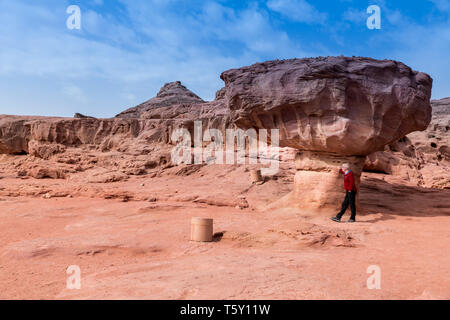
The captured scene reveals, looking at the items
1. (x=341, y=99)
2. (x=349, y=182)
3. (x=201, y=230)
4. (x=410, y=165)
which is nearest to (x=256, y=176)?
(x=349, y=182)

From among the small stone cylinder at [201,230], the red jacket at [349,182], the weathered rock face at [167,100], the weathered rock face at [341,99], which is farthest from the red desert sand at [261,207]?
the weathered rock face at [167,100]

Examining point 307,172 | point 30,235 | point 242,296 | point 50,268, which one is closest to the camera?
point 242,296

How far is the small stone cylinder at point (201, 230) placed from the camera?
4691 millimetres

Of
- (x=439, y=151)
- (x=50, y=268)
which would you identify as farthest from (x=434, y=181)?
(x=50, y=268)

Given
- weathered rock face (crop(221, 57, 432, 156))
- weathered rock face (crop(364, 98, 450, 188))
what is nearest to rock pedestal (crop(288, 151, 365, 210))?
weathered rock face (crop(221, 57, 432, 156))

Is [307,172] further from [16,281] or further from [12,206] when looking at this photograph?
[12,206]

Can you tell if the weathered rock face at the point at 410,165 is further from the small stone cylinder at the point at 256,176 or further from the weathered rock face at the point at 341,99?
the weathered rock face at the point at 341,99

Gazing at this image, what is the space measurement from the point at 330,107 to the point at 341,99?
0.25 metres

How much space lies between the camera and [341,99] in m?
6.01

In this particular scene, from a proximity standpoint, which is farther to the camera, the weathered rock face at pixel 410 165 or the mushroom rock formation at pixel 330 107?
the weathered rock face at pixel 410 165

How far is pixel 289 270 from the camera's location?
312 centimetres

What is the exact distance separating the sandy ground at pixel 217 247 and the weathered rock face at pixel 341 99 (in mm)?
1633

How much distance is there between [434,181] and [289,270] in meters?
10.1

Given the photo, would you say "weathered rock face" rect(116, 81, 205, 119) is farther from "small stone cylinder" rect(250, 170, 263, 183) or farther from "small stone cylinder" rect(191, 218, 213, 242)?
"small stone cylinder" rect(191, 218, 213, 242)
